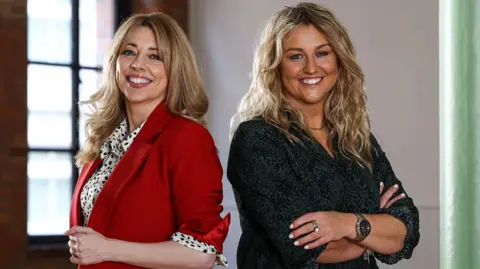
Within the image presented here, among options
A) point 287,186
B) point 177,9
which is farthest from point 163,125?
point 177,9

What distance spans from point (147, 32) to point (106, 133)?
1.07 ft

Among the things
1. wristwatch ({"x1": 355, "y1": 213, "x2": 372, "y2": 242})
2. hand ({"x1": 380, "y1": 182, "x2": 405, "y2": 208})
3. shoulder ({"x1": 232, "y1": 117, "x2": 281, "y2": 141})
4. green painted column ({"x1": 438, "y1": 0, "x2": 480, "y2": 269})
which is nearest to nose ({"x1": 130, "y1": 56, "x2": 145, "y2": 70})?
shoulder ({"x1": 232, "y1": 117, "x2": 281, "y2": 141})

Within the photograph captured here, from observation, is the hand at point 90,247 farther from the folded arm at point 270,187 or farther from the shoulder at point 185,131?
the folded arm at point 270,187

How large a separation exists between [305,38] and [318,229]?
578mm

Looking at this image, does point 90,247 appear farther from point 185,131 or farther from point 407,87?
point 407,87

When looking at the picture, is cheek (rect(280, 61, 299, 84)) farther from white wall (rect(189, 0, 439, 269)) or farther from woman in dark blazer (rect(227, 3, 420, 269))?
white wall (rect(189, 0, 439, 269))

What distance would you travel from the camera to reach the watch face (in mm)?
2191

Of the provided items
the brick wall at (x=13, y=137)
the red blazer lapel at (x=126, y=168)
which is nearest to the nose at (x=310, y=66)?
the red blazer lapel at (x=126, y=168)

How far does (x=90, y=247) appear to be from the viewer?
1.92 m

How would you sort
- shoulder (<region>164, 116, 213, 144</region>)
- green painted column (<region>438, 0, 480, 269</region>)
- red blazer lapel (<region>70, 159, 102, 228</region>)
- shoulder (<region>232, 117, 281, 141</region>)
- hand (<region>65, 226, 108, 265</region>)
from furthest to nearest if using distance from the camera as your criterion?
shoulder (<region>232, 117, 281, 141</region>)
red blazer lapel (<region>70, 159, 102, 228</region>)
shoulder (<region>164, 116, 213, 144</region>)
hand (<region>65, 226, 108, 265</region>)
green painted column (<region>438, 0, 480, 269</region>)

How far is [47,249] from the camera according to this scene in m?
5.35

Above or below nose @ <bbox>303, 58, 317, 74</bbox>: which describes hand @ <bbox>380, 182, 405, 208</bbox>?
below

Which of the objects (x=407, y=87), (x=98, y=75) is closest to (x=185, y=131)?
(x=407, y=87)

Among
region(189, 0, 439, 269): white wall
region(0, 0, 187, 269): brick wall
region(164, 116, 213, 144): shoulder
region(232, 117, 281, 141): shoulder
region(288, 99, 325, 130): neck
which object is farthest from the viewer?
region(0, 0, 187, 269): brick wall
